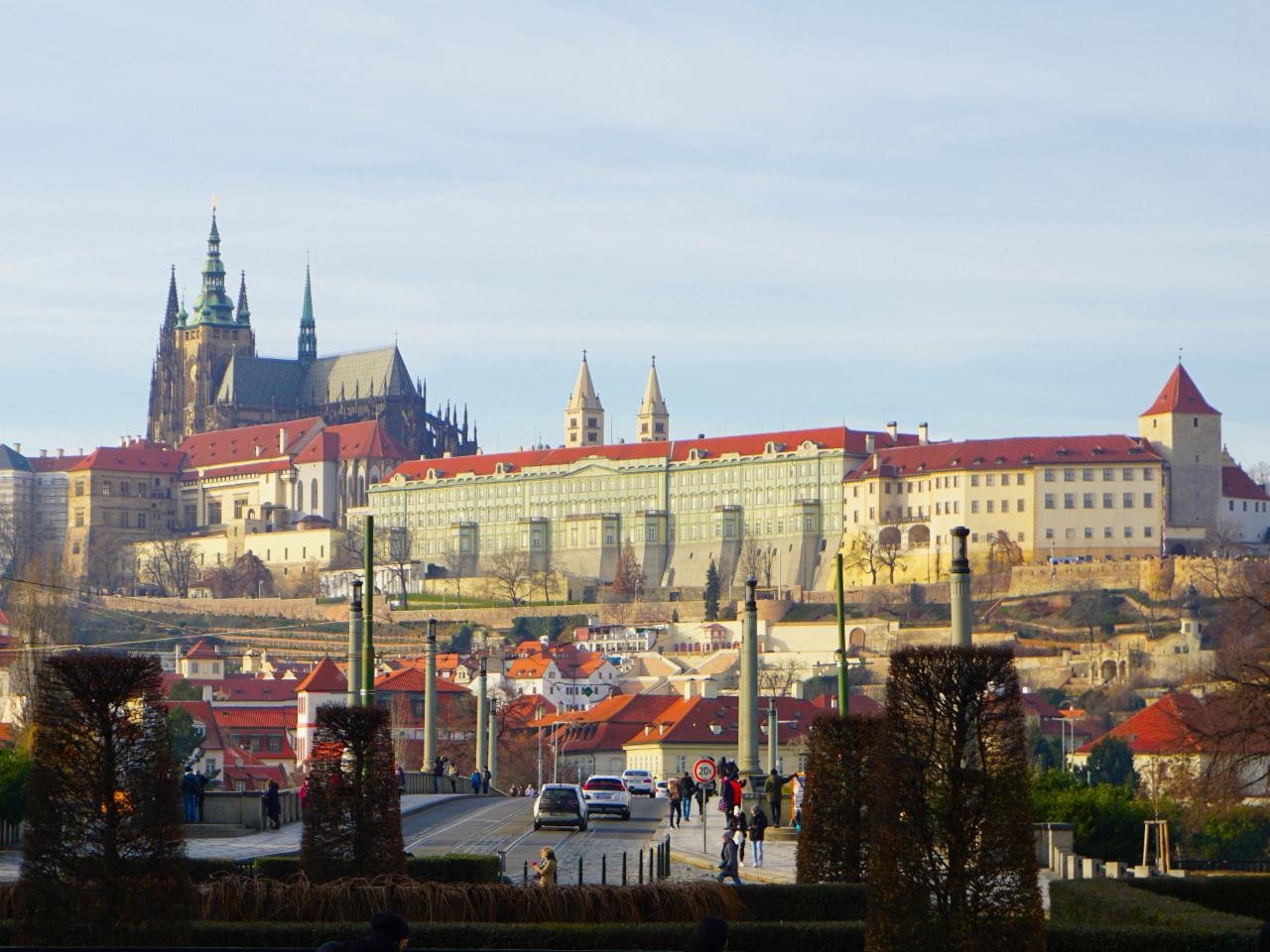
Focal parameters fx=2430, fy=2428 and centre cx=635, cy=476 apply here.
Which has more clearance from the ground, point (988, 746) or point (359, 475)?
point (359, 475)

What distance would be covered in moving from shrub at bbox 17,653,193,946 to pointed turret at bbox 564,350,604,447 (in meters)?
168

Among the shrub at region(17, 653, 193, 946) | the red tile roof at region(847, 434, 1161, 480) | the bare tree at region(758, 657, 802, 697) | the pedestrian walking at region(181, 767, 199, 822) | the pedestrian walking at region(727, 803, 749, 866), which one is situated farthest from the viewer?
the red tile roof at region(847, 434, 1161, 480)

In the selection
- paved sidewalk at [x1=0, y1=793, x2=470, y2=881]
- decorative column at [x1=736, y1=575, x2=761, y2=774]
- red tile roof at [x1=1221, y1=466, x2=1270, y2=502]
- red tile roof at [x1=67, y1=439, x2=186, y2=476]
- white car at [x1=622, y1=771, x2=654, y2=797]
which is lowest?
white car at [x1=622, y1=771, x2=654, y2=797]

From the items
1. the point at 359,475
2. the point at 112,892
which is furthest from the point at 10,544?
the point at 112,892

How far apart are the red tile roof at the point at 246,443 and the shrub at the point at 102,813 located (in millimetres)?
163907

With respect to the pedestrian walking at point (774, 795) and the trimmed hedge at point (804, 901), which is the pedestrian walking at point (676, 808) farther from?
the trimmed hedge at point (804, 901)

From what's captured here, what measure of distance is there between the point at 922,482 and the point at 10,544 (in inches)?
2807

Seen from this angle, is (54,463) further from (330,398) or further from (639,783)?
(639,783)

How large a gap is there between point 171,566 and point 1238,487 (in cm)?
7303

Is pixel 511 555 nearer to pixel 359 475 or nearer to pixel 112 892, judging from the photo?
pixel 359 475

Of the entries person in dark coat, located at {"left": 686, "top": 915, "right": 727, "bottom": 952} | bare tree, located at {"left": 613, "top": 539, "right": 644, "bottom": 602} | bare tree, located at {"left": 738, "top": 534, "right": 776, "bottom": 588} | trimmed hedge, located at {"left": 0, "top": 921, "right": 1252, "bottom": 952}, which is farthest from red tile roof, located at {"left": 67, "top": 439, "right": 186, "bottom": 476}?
person in dark coat, located at {"left": 686, "top": 915, "right": 727, "bottom": 952}

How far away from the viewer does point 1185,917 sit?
15.5 meters

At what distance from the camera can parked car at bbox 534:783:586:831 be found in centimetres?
3378

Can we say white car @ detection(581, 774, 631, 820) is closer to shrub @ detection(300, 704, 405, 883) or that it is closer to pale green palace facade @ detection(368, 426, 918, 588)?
shrub @ detection(300, 704, 405, 883)
